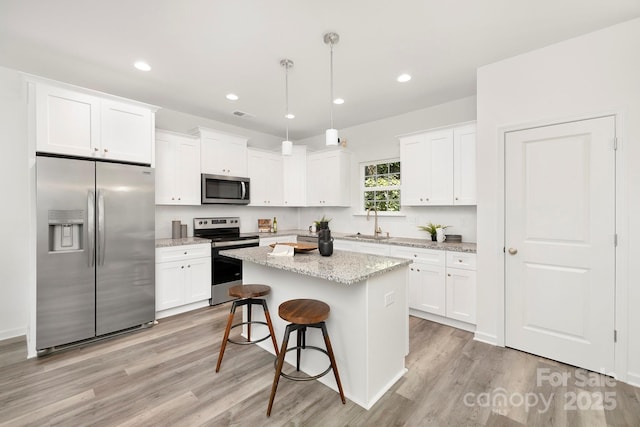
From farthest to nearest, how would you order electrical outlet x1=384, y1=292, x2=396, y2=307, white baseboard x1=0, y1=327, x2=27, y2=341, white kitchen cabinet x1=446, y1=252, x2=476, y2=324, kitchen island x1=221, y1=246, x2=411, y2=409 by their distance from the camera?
white kitchen cabinet x1=446, y1=252, x2=476, y2=324
white baseboard x1=0, y1=327, x2=27, y2=341
electrical outlet x1=384, y1=292, x2=396, y2=307
kitchen island x1=221, y1=246, x2=411, y2=409

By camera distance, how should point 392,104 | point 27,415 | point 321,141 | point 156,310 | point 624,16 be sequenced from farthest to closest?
point 321,141
point 392,104
point 156,310
point 624,16
point 27,415

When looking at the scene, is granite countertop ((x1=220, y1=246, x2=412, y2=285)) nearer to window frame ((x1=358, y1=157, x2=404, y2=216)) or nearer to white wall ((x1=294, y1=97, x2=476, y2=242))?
white wall ((x1=294, y1=97, x2=476, y2=242))

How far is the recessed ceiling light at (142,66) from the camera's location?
273 cm

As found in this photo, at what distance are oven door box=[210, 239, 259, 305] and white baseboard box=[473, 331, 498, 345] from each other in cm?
308

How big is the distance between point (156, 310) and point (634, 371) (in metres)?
4.65

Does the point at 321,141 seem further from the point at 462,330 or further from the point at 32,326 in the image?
the point at 32,326

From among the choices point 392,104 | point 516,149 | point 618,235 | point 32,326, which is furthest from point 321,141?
point 32,326

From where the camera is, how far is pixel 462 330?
3.17 m

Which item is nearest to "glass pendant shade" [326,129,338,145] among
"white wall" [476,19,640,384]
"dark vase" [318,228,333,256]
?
"dark vase" [318,228,333,256]

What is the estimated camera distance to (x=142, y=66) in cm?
279

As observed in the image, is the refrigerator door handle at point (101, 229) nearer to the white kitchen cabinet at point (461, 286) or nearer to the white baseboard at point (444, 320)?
the white baseboard at point (444, 320)

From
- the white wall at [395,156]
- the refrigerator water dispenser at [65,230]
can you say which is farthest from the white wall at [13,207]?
the white wall at [395,156]

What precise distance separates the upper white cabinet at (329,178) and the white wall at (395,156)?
18 cm

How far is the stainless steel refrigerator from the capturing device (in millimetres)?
2570
